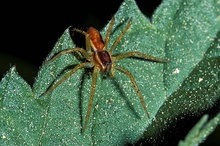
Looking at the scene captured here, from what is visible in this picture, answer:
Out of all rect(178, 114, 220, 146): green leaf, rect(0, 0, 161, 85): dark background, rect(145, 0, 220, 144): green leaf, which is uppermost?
rect(0, 0, 161, 85): dark background

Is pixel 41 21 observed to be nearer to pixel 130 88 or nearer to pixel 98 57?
pixel 98 57

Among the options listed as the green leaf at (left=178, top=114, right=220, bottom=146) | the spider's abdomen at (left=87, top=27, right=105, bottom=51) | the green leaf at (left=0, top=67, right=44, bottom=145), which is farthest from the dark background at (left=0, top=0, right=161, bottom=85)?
the green leaf at (left=178, top=114, right=220, bottom=146)

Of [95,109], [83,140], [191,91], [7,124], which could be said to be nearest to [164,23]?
[191,91]

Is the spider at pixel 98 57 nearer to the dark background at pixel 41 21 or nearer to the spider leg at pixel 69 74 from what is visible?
the spider leg at pixel 69 74

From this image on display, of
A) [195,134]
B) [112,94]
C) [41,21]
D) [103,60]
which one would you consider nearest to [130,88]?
[112,94]

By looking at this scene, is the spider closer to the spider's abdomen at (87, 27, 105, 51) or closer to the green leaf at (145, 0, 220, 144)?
the spider's abdomen at (87, 27, 105, 51)
